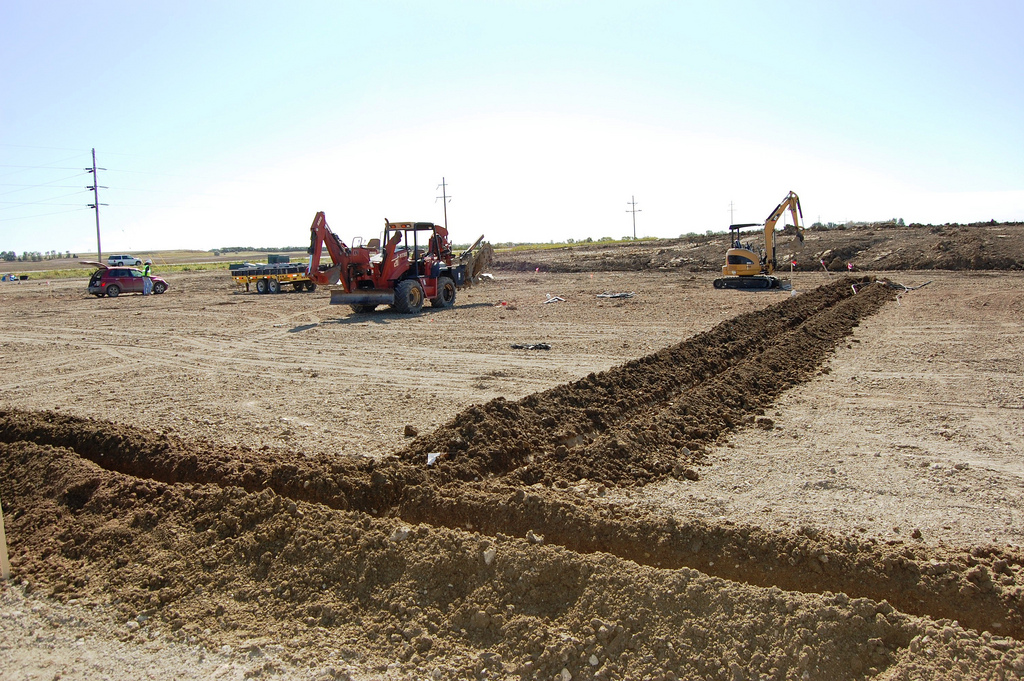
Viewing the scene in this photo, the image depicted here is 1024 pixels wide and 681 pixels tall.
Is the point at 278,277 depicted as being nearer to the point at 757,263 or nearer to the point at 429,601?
the point at 757,263

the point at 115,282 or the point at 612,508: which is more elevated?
the point at 115,282

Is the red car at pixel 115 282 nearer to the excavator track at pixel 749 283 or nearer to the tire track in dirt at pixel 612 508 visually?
the excavator track at pixel 749 283

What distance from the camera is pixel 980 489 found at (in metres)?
5.28

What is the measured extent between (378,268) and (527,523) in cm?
1489

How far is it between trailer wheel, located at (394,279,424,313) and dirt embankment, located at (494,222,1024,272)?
1375 cm

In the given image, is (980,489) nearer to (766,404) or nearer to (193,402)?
(766,404)

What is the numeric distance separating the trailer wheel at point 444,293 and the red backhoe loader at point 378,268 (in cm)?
62

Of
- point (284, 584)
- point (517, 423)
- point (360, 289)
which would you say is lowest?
point (284, 584)

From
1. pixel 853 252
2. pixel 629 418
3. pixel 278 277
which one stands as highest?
pixel 853 252

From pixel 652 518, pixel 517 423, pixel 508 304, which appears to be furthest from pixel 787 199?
pixel 652 518

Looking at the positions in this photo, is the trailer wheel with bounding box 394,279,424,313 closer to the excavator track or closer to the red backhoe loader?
the red backhoe loader

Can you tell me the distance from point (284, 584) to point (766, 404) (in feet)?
19.4

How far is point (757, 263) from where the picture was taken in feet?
79.5

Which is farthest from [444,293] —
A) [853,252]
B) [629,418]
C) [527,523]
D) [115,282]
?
[853,252]
